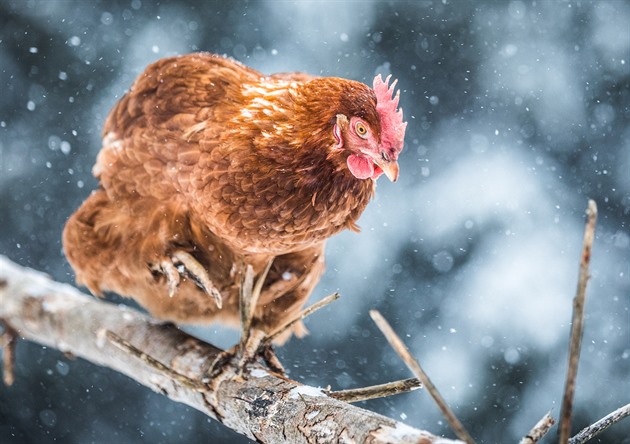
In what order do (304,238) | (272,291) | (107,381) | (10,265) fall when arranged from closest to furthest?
1. (304,238)
2. (272,291)
3. (10,265)
4. (107,381)

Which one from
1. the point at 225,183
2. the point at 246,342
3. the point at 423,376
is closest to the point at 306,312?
the point at 246,342

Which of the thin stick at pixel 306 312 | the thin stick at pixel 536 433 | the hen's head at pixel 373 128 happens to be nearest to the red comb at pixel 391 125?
the hen's head at pixel 373 128

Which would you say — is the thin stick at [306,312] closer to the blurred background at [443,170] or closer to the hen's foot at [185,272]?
the hen's foot at [185,272]

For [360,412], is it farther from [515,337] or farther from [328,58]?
[515,337]

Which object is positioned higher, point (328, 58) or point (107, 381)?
point (328, 58)

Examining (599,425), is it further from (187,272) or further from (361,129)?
(187,272)

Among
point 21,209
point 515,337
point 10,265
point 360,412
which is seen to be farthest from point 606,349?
point 21,209

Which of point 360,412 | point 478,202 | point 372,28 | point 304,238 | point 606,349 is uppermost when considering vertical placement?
point 372,28
